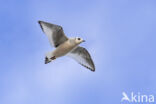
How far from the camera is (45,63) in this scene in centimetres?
4722

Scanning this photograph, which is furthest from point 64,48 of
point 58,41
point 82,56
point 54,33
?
point 82,56

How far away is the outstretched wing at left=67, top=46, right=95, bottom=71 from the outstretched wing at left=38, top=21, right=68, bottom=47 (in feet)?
5.77

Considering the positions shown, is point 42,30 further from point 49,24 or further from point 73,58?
point 73,58

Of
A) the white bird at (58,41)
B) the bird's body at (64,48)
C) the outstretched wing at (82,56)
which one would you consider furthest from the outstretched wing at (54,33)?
the outstretched wing at (82,56)

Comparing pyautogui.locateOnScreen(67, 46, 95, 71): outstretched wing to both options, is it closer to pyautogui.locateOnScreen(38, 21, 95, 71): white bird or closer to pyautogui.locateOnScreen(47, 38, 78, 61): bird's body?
pyautogui.locateOnScreen(38, 21, 95, 71): white bird

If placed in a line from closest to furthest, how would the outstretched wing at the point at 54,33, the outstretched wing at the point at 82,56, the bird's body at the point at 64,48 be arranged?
1. the outstretched wing at the point at 54,33
2. the bird's body at the point at 64,48
3. the outstretched wing at the point at 82,56

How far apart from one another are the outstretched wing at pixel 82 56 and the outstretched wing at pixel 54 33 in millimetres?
1758

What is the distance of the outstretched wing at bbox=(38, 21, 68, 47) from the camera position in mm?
46000

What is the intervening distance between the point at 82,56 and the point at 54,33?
10.3 ft

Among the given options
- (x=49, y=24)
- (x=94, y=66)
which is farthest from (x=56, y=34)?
(x=94, y=66)

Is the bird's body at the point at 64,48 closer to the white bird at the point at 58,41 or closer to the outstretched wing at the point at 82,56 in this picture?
the white bird at the point at 58,41

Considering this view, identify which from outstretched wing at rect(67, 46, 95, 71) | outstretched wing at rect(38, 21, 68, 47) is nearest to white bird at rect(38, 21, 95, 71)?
outstretched wing at rect(38, 21, 68, 47)

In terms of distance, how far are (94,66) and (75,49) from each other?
1.86 m

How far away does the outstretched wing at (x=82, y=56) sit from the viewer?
158 ft
